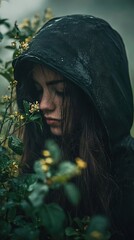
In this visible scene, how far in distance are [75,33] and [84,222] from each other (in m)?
1.07

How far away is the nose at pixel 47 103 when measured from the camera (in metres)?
2.00

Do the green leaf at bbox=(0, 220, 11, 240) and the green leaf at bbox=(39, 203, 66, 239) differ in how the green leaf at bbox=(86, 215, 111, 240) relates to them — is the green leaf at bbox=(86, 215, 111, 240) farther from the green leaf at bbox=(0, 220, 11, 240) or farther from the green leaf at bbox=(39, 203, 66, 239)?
the green leaf at bbox=(0, 220, 11, 240)

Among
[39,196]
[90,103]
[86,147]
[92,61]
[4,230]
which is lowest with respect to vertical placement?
[86,147]

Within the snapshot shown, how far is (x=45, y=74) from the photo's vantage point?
2.07 metres

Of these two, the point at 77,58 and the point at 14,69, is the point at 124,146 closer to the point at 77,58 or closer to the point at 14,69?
the point at 77,58

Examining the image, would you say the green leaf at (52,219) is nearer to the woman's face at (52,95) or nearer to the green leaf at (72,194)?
the green leaf at (72,194)

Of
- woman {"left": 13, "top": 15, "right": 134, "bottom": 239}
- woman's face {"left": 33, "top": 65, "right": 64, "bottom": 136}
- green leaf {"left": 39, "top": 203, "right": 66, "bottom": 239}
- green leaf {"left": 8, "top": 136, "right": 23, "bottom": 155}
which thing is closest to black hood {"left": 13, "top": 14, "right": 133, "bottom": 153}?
woman {"left": 13, "top": 15, "right": 134, "bottom": 239}

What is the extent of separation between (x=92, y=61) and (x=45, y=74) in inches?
11.2

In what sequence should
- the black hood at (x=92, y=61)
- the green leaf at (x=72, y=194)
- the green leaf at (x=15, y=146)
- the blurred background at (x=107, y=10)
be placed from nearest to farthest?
1. the green leaf at (x=72, y=194)
2. the green leaf at (x=15, y=146)
3. the black hood at (x=92, y=61)
4. the blurred background at (x=107, y=10)

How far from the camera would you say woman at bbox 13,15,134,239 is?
6.41ft

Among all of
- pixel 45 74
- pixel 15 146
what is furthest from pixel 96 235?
pixel 45 74

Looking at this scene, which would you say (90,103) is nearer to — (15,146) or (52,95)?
(52,95)

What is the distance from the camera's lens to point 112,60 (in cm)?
208

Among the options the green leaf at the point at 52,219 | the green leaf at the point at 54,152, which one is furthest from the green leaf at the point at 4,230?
the green leaf at the point at 54,152
